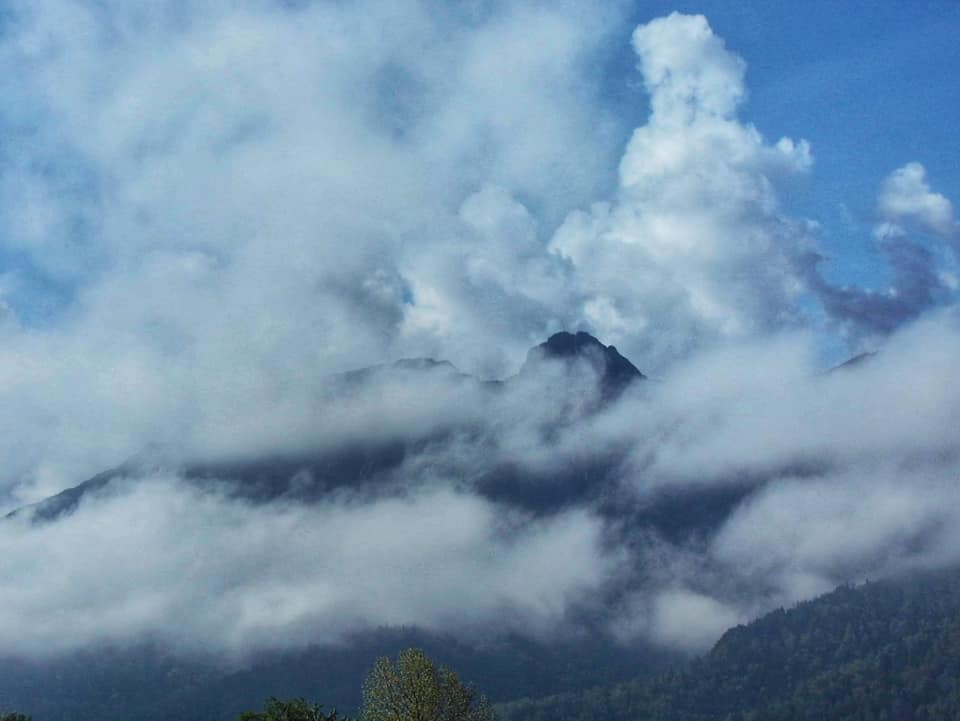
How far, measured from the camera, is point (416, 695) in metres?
158

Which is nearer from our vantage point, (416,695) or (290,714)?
(416,695)

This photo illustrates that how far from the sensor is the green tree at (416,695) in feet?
514

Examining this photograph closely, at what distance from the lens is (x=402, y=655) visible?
544ft

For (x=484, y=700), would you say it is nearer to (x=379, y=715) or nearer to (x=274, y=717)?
(x=379, y=715)

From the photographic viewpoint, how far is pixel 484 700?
166 meters

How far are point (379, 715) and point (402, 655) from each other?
1019 centimetres

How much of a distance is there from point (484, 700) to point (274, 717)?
122ft

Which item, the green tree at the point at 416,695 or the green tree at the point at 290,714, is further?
the green tree at the point at 290,714

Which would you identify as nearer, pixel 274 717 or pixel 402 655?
pixel 402 655

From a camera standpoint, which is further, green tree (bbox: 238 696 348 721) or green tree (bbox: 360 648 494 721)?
green tree (bbox: 238 696 348 721)

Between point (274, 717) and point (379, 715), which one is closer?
point (379, 715)

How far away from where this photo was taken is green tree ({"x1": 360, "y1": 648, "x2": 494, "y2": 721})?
156750 mm

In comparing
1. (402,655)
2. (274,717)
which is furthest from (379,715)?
(274,717)

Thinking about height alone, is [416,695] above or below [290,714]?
below
